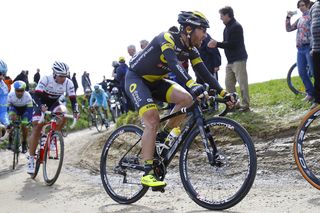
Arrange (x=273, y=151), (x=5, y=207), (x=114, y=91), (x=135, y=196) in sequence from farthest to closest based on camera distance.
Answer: (x=114, y=91) < (x=273, y=151) < (x=5, y=207) < (x=135, y=196)

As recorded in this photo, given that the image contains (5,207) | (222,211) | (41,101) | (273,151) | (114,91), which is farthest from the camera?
(114,91)

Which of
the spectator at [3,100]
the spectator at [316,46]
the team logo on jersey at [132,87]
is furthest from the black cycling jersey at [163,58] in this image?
the spectator at [3,100]

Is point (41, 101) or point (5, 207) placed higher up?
point (41, 101)

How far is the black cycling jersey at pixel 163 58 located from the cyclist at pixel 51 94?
3321mm

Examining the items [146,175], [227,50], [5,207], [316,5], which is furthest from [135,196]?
[227,50]

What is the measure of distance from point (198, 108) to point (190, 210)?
4.03ft

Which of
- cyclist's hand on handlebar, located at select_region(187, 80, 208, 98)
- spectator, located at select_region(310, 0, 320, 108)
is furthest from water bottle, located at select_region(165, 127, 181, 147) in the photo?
spectator, located at select_region(310, 0, 320, 108)

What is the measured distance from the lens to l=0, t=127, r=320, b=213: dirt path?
19.9 feet

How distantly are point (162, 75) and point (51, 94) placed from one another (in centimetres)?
405

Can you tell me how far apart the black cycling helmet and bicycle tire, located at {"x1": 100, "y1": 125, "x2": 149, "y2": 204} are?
5.30ft

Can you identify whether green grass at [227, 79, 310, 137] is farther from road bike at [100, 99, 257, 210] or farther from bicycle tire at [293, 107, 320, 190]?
bicycle tire at [293, 107, 320, 190]

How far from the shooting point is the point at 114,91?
21172 millimetres

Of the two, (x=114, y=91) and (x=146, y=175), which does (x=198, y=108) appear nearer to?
(x=146, y=175)

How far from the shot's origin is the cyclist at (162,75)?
6.11 meters
